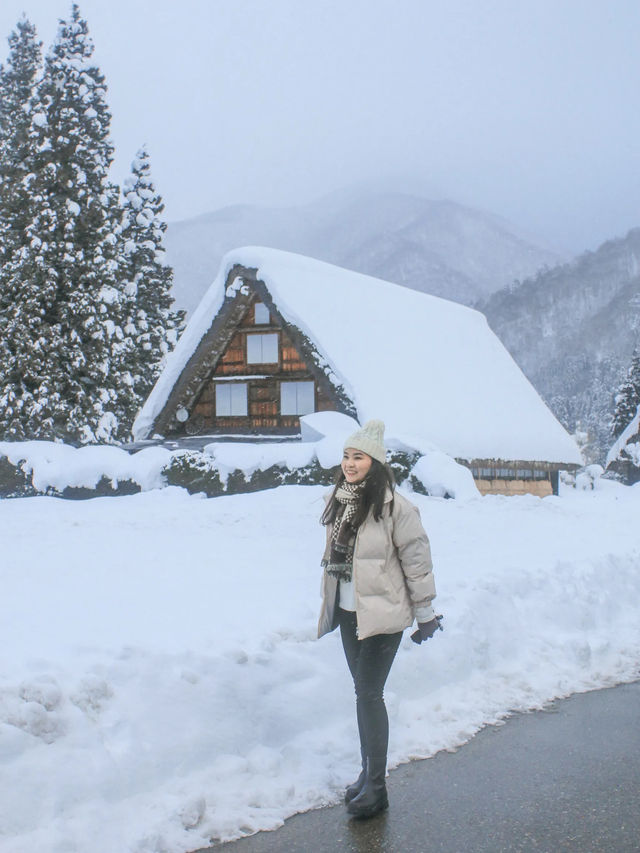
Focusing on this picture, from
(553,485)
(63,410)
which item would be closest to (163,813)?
(63,410)

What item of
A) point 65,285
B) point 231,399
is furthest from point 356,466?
point 65,285

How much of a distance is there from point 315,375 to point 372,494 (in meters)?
17.5

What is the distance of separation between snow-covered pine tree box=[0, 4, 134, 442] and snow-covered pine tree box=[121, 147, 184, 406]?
22.3 feet

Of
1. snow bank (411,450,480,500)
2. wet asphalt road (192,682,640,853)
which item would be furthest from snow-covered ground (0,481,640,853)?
snow bank (411,450,480,500)

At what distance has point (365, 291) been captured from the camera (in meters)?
27.2

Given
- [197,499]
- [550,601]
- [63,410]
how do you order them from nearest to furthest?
[550,601], [197,499], [63,410]

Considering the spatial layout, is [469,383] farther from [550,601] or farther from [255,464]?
[550,601]

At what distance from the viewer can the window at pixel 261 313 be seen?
938 inches

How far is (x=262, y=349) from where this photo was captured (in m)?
23.9

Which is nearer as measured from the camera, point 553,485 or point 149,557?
point 149,557

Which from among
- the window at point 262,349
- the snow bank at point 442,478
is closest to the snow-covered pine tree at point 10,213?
the window at point 262,349

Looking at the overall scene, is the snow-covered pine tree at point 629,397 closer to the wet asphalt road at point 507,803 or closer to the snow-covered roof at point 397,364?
the snow-covered roof at point 397,364

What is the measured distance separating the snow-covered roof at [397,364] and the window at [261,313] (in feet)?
3.49

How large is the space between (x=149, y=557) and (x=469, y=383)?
1855 centimetres
